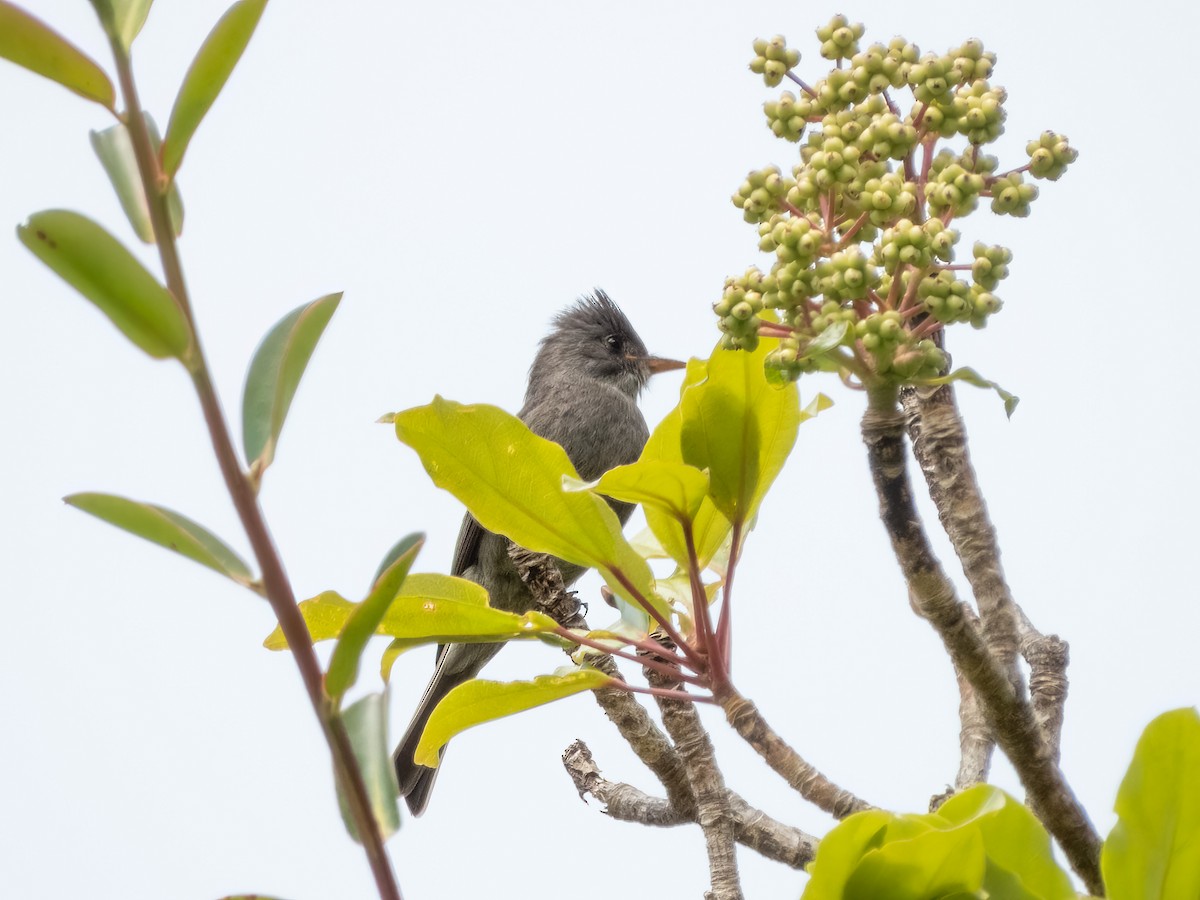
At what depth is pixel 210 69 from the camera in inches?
39.7

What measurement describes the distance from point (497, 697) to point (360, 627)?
101 centimetres

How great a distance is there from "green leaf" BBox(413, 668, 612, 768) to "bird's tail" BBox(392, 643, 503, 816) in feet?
12.8

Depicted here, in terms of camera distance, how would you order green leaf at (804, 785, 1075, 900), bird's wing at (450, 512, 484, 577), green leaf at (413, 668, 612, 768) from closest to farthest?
1. green leaf at (804, 785, 1075, 900)
2. green leaf at (413, 668, 612, 768)
3. bird's wing at (450, 512, 484, 577)

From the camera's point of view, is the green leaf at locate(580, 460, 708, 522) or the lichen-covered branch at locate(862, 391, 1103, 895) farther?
the green leaf at locate(580, 460, 708, 522)

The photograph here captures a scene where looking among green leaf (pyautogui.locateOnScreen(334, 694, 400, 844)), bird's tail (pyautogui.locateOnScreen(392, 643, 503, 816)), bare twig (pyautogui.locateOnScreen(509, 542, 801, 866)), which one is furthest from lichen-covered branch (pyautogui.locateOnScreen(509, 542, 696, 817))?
bird's tail (pyautogui.locateOnScreen(392, 643, 503, 816))

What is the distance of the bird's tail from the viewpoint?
5887mm

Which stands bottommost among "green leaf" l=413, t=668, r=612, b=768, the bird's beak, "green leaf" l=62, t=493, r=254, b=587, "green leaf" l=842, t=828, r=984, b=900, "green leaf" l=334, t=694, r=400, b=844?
"green leaf" l=842, t=828, r=984, b=900

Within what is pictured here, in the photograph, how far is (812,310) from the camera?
4.87 feet

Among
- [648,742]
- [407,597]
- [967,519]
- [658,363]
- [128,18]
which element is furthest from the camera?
[658,363]

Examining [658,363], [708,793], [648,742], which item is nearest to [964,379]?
[708,793]

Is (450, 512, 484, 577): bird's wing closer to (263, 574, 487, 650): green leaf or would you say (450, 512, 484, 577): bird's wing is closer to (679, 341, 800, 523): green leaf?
(263, 574, 487, 650): green leaf

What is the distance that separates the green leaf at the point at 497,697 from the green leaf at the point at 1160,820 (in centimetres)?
87

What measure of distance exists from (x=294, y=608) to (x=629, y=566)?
1.03m

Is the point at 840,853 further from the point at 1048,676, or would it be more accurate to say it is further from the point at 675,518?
the point at 1048,676
